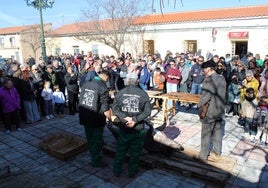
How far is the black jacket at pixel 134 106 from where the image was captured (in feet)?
13.8

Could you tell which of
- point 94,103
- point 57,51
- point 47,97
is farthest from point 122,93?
point 57,51

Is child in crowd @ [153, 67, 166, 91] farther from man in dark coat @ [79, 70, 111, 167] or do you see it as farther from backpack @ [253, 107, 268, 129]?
man in dark coat @ [79, 70, 111, 167]

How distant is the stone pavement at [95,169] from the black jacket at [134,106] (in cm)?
102

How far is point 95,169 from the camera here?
4.90 metres

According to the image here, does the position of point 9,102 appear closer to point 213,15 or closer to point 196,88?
point 196,88

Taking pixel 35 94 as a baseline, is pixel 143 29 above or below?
above

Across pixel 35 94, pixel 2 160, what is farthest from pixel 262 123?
pixel 35 94

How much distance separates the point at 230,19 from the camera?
17.5 meters

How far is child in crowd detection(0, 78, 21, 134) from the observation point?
6.88m

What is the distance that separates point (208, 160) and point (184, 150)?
528mm

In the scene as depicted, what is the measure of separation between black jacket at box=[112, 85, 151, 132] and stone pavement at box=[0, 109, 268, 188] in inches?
40.0

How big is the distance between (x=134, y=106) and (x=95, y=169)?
5.28 feet

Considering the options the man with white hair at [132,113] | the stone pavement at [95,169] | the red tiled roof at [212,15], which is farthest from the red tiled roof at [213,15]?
the man with white hair at [132,113]

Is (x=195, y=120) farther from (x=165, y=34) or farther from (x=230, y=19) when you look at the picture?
(x=165, y=34)
